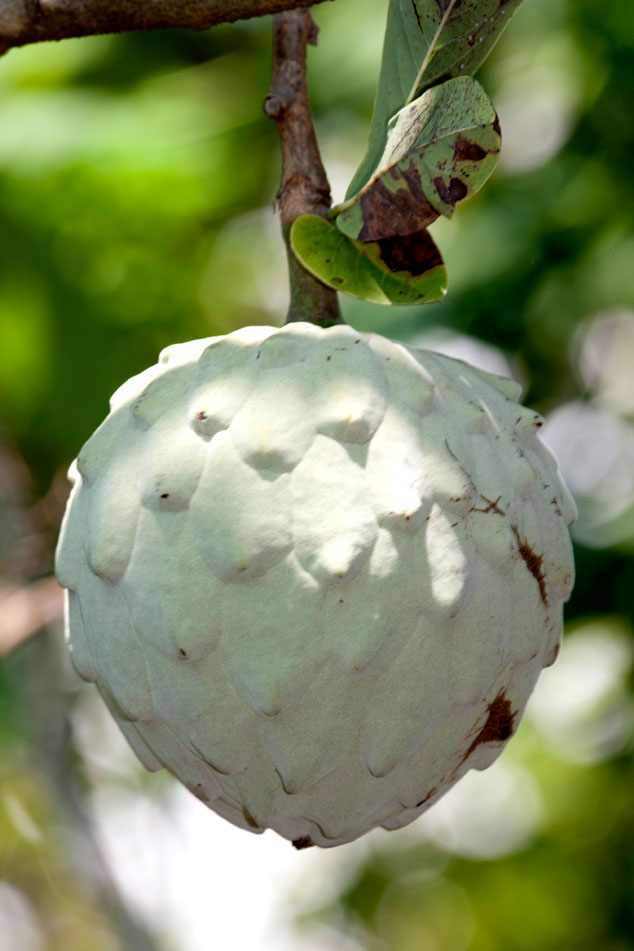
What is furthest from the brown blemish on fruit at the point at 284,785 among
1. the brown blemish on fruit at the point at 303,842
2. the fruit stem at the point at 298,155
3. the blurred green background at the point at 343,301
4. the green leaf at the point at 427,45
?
the blurred green background at the point at 343,301

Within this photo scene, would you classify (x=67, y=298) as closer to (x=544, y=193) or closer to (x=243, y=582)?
(x=544, y=193)

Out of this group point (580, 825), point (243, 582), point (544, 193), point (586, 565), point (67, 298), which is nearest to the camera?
point (243, 582)

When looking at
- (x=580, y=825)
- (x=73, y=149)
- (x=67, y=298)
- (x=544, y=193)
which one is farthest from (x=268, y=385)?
(x=580, y=825)

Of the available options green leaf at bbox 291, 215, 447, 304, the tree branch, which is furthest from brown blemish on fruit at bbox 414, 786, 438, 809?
the tree branch

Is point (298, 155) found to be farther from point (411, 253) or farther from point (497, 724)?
point (497, 724)

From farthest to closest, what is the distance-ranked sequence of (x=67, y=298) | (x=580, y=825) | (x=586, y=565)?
1. (x=580, y=825)
2. (x=67, y=298)
3. (x=586, y=565)

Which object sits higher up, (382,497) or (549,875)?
(382,497)

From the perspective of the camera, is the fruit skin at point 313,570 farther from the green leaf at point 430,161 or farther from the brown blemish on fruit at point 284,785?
the green leaf at point 430,161
